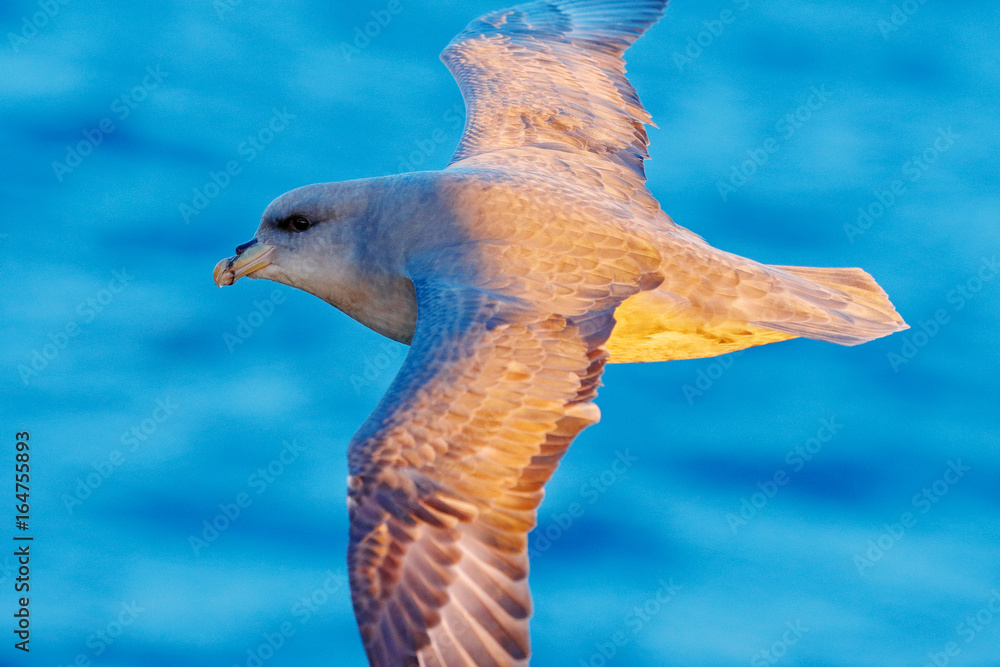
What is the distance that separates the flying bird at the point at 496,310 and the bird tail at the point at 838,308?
10 millimetres

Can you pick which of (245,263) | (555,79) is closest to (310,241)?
(245,263)

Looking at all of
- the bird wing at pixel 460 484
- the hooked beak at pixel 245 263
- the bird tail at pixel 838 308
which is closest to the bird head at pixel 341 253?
the hooked beak at pixel 245 263

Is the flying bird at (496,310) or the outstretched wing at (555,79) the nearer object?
the flying bird at (496,310)

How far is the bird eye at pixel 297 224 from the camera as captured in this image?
22.1 feet

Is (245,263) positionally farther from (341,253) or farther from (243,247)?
(341,253)

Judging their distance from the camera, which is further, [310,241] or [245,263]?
[245,263]

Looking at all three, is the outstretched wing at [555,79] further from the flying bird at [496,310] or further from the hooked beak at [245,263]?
the hooked beak at [245,263]

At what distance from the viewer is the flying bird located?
16.6ft

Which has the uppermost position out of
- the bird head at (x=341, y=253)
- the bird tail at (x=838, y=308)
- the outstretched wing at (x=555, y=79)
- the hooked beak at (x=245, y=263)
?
the outstretched wing at (x=555, y=79)

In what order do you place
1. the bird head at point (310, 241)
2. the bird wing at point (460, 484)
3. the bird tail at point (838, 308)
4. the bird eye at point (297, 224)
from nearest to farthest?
1. the bird wing at point (460, 484)
2. the bird tail at point (838, 308)
3. the bird head at point (310, 241)
4. the bird eye at point (297, 224)

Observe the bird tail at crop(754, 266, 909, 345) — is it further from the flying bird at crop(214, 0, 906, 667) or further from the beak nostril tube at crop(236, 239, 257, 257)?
the beak nostril tube at crop(236, 239, 257, 257)

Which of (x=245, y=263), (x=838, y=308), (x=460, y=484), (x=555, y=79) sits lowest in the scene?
(x=245, y=263)

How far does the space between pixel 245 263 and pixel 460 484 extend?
2.17 metres

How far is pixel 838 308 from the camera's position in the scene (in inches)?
257
